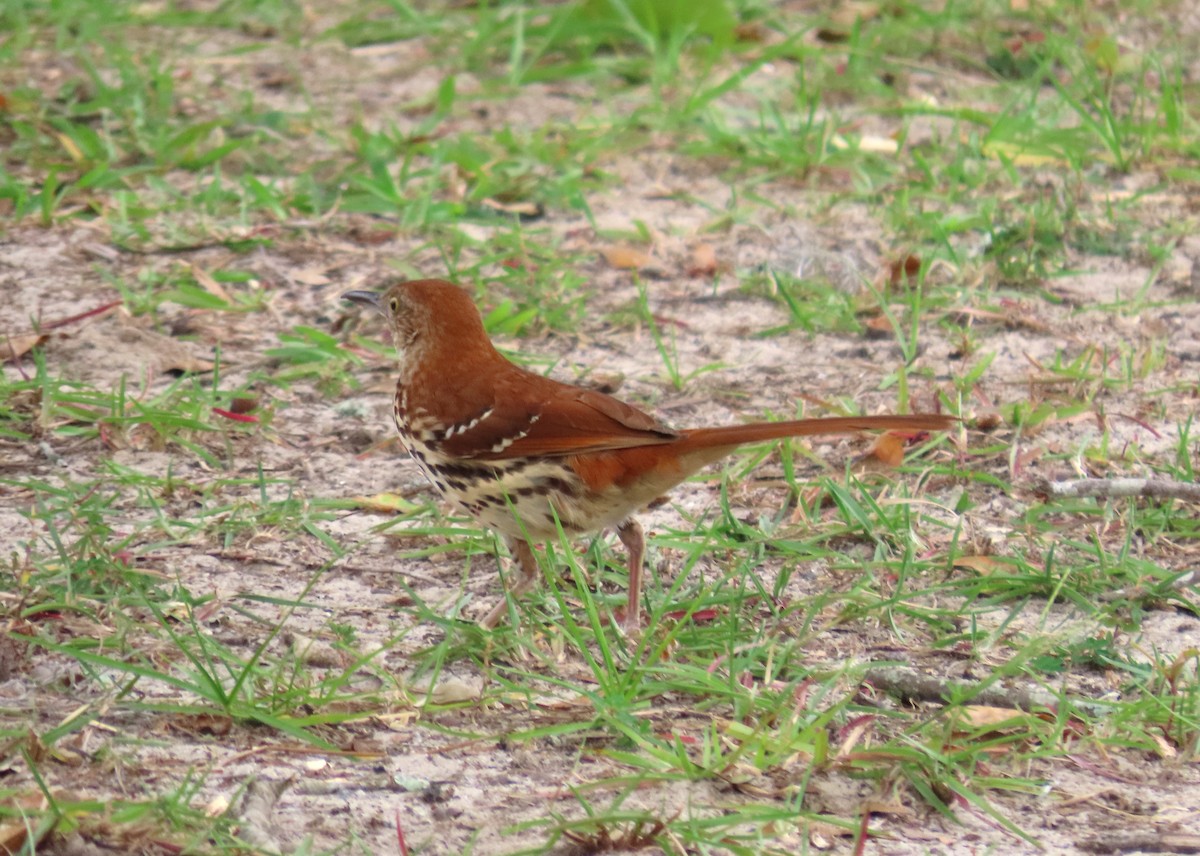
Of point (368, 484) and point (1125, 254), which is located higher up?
point (1125, 254)

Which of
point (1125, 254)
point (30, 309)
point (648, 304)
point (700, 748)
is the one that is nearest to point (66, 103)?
point (30, 309)

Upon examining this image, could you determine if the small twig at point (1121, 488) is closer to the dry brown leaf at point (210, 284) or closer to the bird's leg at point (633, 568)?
the bird's leg at point (633, 568)

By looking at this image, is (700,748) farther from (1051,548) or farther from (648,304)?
(648,304)

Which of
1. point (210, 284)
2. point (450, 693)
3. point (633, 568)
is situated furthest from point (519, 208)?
point (450, 693)

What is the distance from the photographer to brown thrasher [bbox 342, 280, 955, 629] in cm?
347

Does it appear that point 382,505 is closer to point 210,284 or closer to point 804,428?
point 804,428

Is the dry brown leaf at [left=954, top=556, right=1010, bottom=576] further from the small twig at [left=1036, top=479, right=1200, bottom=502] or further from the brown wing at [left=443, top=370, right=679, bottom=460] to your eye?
the brown wing at [left=443, top=370, right=679, bottom=460]

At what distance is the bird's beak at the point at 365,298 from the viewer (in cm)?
425

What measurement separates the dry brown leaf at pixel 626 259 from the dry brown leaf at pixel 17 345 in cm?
198

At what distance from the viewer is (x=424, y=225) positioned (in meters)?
5.73

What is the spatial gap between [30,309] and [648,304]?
6.62ft

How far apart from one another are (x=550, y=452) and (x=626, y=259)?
2.25 m

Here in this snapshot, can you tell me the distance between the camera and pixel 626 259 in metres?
5.67

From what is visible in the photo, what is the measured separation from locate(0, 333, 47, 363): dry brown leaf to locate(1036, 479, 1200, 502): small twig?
2.93 m
